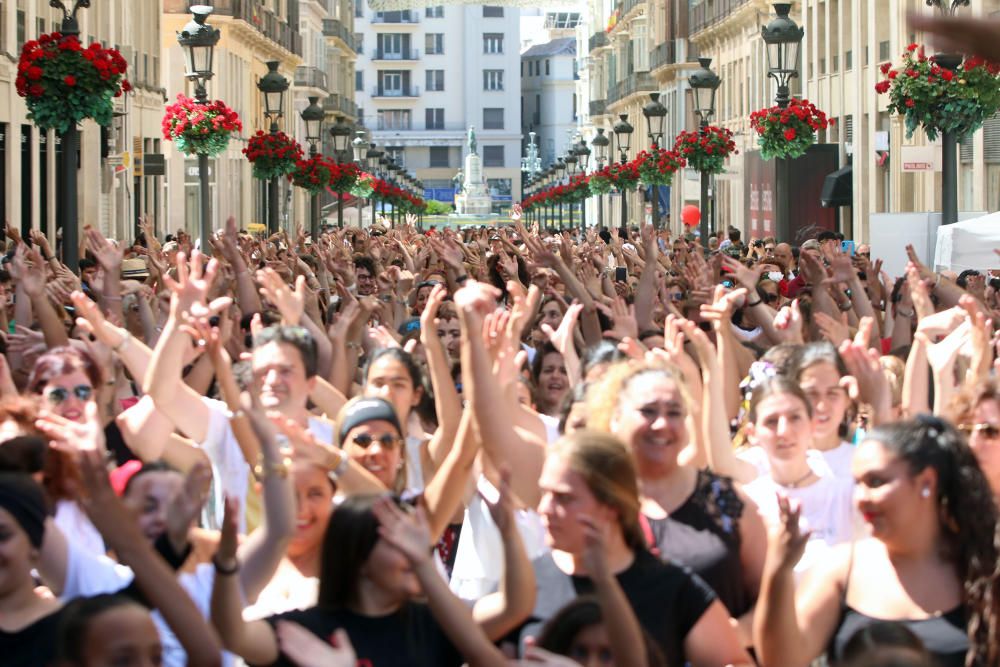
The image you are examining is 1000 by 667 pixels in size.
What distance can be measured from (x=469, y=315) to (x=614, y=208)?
92.6 meters

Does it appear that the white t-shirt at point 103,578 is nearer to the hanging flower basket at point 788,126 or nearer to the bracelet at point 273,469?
the bracelet at point 273,469

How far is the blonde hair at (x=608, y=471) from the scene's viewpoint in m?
5.18

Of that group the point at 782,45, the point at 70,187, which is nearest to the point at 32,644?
the point at 70,187

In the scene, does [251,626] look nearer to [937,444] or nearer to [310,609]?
[310,609]

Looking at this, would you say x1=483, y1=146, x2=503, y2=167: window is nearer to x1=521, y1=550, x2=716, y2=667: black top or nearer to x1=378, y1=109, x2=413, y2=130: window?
x1=378, y1=109, x2=413, y2=130: window

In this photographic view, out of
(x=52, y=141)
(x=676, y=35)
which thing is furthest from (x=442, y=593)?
(x=676, y=35)

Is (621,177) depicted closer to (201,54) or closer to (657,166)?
(657,166)

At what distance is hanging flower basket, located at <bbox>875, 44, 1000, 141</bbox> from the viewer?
18.6 meters

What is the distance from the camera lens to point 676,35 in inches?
2874

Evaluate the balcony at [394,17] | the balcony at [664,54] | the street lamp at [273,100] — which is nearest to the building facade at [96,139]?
the street lamp at [273,100]

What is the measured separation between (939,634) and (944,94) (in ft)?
47.2

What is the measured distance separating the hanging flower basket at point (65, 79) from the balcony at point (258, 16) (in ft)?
133

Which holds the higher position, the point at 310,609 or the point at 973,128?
the point at 973,128

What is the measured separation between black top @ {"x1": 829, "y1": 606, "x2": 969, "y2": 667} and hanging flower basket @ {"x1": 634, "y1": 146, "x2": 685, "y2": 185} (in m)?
37.5
